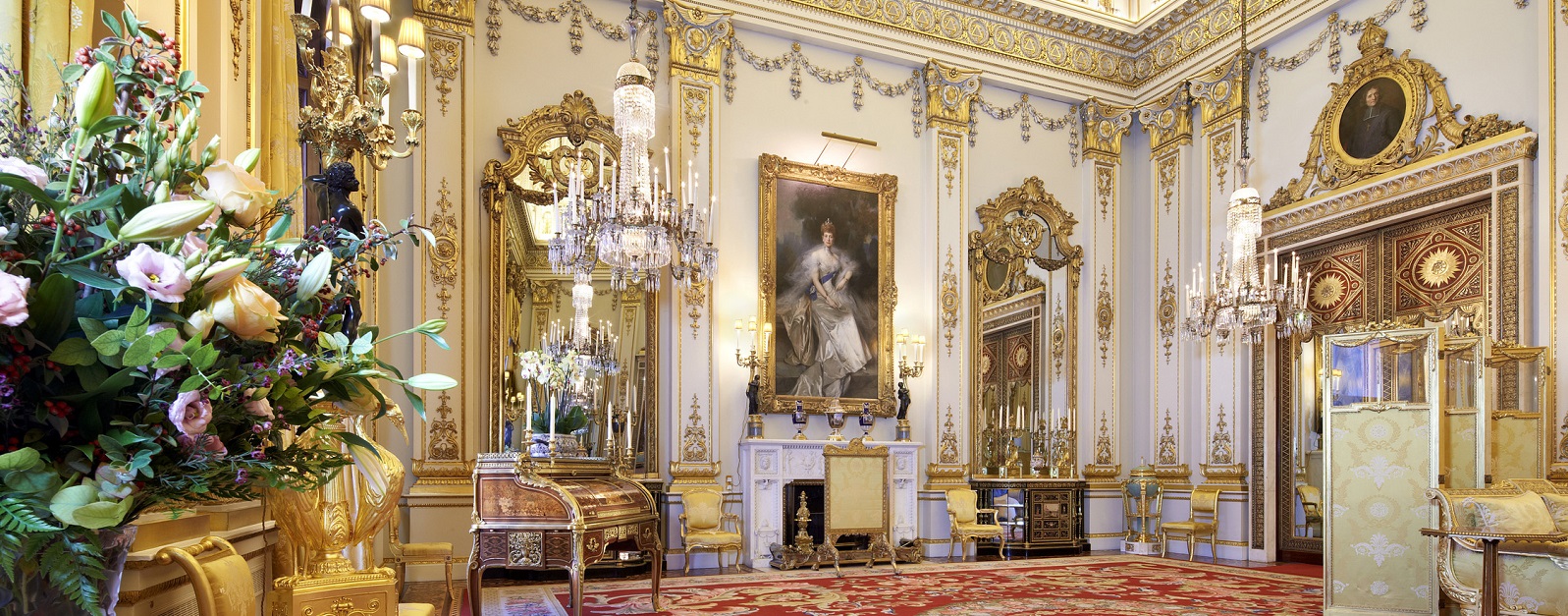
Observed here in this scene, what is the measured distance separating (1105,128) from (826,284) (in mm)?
4347

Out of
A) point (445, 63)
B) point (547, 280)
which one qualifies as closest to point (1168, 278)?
point (547, 280)

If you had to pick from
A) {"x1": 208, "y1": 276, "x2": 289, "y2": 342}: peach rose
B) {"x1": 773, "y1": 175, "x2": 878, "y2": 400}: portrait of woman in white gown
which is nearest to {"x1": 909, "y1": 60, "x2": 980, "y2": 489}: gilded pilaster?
{"x1": 773, "y1": 175, "x2": 878, "y2": 400}: portrait of woman in white gown

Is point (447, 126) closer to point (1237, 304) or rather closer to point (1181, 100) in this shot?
point (1237, 304)

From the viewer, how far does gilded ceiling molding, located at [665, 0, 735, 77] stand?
976cm

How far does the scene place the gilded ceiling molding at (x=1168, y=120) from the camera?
1140 centimetres

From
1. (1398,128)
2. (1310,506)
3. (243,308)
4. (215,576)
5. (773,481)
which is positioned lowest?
(1310,506)

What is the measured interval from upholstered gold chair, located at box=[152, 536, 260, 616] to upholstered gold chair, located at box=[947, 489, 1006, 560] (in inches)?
341

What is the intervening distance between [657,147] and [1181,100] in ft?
20.4

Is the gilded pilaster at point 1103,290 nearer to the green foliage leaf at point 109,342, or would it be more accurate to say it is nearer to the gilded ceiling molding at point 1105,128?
the gilded ceiling molding at point 1105,128

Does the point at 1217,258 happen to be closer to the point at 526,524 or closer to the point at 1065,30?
the point at 1065,30

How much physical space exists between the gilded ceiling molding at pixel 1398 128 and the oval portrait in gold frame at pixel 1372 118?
14 millimetres

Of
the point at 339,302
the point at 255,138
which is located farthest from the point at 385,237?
the point at 255,138

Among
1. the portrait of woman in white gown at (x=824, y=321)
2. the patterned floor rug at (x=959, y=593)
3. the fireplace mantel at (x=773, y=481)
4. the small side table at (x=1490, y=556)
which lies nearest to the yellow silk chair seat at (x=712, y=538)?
the patterned floor rug at (x=959, y=593)

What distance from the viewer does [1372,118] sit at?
9375 millimetres
